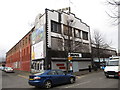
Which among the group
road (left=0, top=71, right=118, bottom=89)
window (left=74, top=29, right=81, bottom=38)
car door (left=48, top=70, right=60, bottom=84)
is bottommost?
road (left=0, top=71, right=118, bottom=89)

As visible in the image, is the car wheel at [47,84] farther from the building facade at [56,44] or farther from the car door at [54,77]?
the building facade at [56,44]

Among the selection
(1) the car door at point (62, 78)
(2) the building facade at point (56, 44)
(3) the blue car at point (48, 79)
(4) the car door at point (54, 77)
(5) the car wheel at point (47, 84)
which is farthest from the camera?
(2) the building facade at point (56, 44)

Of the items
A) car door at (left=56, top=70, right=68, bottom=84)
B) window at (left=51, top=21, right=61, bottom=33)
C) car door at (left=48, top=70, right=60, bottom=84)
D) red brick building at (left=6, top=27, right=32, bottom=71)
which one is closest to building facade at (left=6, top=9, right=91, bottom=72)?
window at (left=51, top=21, right=61, bottom=33)

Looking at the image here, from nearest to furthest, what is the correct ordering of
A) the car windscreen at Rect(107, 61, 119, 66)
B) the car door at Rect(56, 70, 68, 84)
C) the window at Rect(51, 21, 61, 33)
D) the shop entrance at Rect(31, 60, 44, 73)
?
the car door at Rect(56, 70, 68, 84) → the car windscreen at Rect(107, 61, 119, 66) → the shop entrance at Rect(31, 60, 44, 73) → the window at Rect(51, 21, 61, 33)

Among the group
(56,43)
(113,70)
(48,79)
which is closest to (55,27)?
(56,43)

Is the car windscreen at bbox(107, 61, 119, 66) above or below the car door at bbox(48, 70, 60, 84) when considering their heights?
Answer: above

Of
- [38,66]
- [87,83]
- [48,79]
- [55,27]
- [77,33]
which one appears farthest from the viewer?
[77,33]

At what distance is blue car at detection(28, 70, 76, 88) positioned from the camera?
1012cm

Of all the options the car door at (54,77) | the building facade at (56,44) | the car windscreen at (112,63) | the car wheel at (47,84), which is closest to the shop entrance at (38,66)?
the building facade at (56,44)

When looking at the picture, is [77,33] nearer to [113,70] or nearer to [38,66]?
[38,66]

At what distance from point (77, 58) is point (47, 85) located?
19351 millimetres

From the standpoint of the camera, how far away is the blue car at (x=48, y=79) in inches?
399

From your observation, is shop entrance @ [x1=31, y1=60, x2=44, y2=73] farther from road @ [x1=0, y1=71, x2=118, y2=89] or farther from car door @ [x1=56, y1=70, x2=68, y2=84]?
car door @ [x1=56, y1=70, x2=68, y2=84]

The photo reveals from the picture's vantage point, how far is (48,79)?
10570 mm
